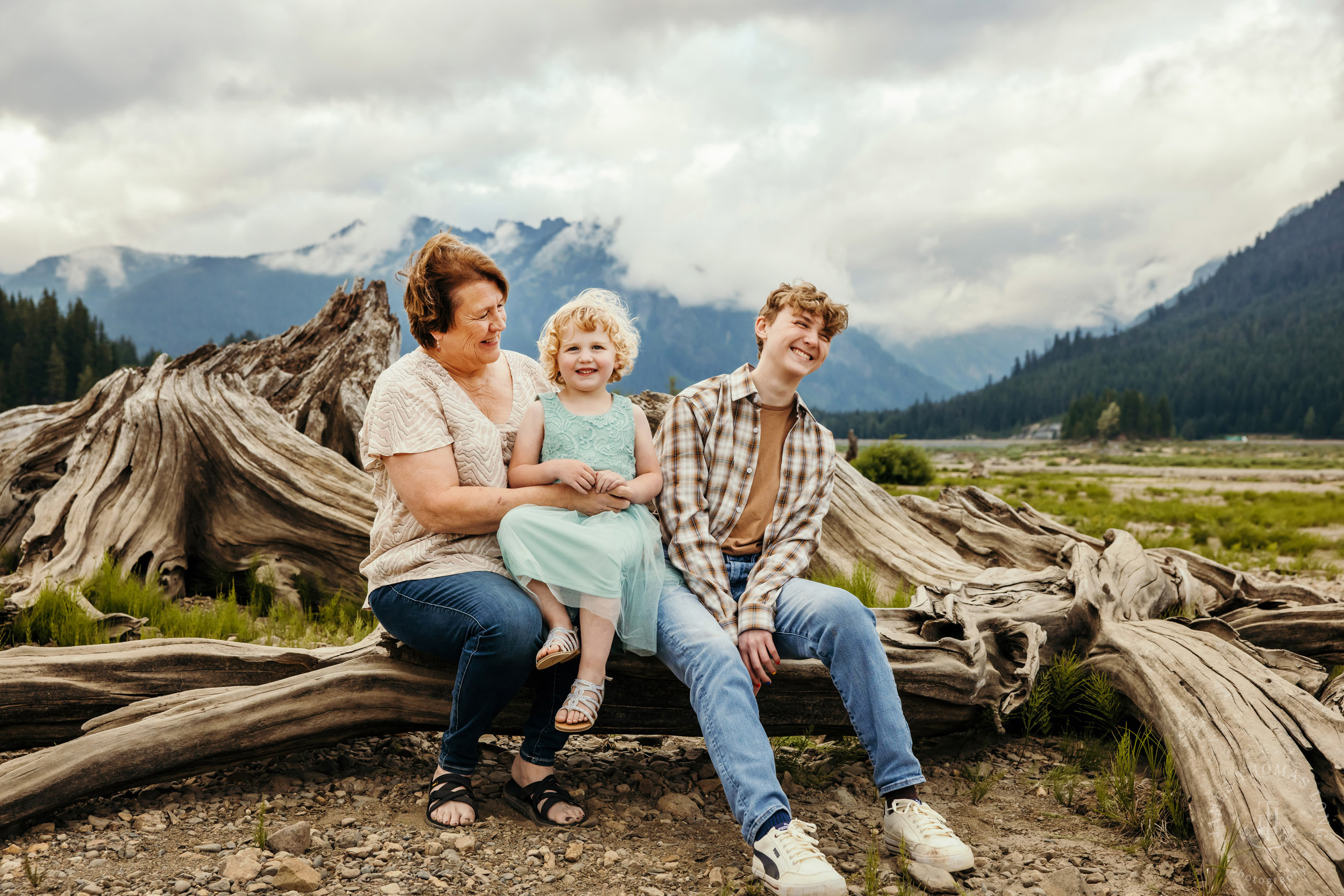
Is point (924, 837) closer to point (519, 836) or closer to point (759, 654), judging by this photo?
point (759, 654)

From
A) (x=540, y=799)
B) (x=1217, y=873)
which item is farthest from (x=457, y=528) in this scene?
(x=1217, y=873)

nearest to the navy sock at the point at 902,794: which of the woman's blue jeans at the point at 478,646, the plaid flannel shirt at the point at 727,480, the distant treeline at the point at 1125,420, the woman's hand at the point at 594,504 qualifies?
the plaid flannel shirt at the point at 727,480

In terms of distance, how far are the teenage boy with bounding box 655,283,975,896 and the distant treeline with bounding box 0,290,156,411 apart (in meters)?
81.8

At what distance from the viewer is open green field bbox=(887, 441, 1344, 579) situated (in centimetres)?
1132

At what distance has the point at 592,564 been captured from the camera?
350 cm

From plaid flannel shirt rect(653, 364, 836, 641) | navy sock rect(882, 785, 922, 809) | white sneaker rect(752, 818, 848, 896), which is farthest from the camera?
plaid flannel shirt rect(653, 364, 836, 641)

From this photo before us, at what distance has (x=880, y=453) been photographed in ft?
79.8

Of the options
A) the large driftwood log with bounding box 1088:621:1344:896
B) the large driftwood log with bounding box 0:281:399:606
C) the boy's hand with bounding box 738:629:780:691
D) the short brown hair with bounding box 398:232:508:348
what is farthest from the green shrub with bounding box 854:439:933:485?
the short brown hair with bounding box 398:232:508:348

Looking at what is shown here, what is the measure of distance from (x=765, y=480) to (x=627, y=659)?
125 cm

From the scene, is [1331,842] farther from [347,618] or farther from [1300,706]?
[347,618]

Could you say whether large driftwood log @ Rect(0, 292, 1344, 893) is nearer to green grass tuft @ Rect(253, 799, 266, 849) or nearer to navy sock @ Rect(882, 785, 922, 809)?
green grass tuft @ Rect(253, 799, 266, 849)

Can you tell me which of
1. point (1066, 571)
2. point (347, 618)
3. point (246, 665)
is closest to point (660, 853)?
point (246, 665)

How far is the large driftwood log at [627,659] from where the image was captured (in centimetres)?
364

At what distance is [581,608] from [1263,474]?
4629 centimetres
